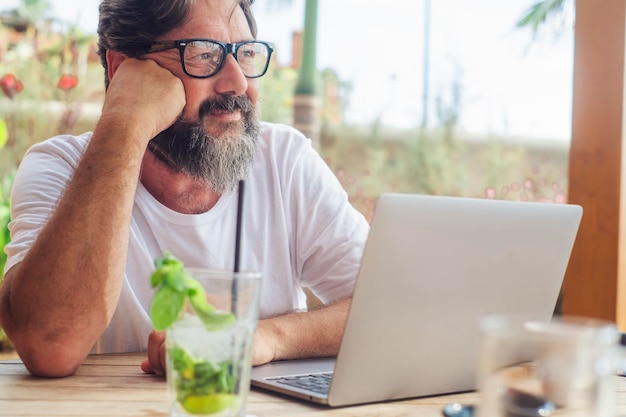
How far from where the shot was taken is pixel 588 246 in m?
3.14

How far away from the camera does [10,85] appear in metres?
4.82

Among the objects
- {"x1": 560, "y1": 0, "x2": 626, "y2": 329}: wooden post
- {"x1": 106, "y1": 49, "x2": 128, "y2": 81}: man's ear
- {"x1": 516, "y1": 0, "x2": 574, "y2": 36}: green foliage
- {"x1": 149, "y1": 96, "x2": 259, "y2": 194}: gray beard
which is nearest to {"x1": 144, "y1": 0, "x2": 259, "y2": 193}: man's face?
{"x1": 149, "y1": 96, "x2": 259, "y2": 194}: gray beard

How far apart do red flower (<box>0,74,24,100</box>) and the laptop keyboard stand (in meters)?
4.10

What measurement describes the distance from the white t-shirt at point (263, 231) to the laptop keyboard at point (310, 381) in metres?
0.61

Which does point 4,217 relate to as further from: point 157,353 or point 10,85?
point 157,353

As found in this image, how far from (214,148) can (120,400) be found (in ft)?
3.12

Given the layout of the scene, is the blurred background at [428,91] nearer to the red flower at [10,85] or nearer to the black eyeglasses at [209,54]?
the red flower at [10,85]

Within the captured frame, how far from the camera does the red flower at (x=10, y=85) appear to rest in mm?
4820

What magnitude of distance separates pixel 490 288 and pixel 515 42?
4.95 meters

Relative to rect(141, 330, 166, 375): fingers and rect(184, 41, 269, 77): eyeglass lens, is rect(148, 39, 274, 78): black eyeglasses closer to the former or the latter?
rect(184, 41, 269, 77): eyeglass lens

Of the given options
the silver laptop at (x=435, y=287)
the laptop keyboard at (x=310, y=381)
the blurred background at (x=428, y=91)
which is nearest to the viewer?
the silver laptop at (x=435, y=287)

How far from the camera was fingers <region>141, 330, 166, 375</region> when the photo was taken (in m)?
1.24

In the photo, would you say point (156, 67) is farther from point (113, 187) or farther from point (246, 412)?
point (246, 412)

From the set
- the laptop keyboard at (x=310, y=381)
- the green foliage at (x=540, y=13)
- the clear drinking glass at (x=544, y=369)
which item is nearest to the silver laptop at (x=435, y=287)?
the laptop keyboard at (x=310, y=381)
